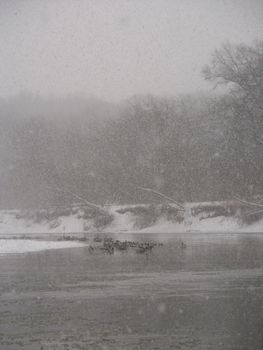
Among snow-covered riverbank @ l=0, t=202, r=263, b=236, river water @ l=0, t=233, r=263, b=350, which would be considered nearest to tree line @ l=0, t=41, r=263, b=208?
snow-covered riverbank @ l=0, t=202, r=263, b=236

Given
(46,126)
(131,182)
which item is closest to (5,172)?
(46,126)

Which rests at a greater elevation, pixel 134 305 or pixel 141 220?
pixel 141 220

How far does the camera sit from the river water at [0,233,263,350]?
8.70 meters

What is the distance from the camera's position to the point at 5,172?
293 ft

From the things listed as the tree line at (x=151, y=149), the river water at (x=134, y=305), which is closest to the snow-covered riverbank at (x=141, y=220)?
the tree line at (x=151, y=149)

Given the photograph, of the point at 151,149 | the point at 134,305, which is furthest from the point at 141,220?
the point at 134,305

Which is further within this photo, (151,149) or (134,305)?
(151,149)

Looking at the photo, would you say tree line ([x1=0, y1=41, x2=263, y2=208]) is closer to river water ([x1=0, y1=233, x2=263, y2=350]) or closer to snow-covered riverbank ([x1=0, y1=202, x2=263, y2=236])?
snow-covered riverbank ([x1=0, y1=202, x2=263, y2=236])

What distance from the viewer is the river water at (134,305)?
28.6ft

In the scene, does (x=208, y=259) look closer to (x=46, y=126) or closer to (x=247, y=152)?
(x=247, y=152)

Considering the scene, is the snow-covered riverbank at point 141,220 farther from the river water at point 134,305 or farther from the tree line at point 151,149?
the river water at point 134,305

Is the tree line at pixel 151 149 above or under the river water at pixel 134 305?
above

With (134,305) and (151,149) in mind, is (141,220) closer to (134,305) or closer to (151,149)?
(151,149)

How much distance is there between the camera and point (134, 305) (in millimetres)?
11594
